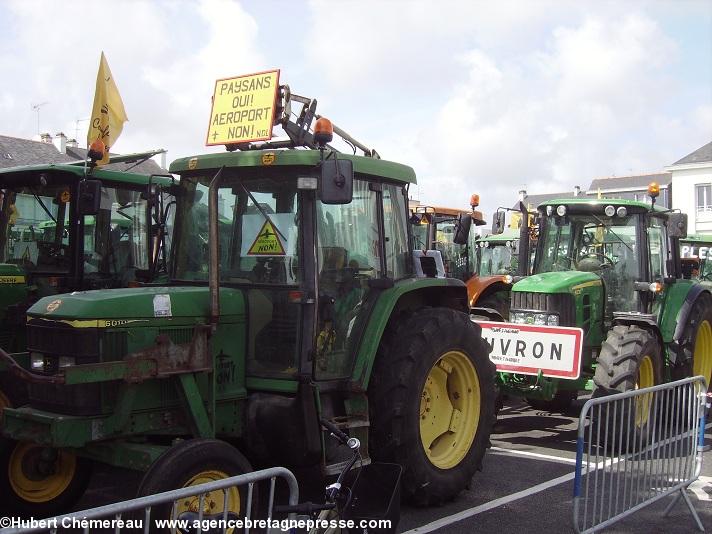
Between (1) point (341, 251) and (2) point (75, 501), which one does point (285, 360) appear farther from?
(2) point (75, 501)

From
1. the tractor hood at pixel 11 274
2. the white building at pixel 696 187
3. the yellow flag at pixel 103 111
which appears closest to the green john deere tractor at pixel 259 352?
the tractor hood at pixel 11 274

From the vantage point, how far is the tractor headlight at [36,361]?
4.41 m

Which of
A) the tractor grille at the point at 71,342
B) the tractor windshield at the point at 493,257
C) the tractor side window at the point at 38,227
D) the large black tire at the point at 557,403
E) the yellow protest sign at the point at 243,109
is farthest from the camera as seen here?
the tractor windshield at the point at 493,257

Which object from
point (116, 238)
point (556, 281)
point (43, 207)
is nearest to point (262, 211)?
point (116, 238)

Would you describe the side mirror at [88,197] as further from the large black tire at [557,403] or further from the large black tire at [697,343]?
the large black tire at [697,343]

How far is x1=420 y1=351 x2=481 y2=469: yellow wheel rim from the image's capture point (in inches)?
218

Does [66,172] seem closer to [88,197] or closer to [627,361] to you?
[88,197]

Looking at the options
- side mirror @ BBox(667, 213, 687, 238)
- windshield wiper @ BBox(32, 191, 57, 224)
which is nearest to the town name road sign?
side mirror @ BBox(667, 213, 687, 238)

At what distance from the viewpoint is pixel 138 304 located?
4.40 meters

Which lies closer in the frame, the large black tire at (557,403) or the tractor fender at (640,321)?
the tractor fender at (640,321)

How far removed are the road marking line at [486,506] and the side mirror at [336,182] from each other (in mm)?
2164

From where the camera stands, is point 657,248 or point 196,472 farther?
point 657,248

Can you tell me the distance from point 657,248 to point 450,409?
3941mm

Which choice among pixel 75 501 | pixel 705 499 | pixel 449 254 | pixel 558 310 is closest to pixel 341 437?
pixel 75 501
